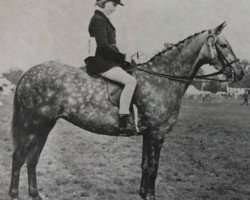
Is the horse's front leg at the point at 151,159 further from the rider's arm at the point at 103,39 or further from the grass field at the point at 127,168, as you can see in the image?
the rider's arm at the point at 103,39

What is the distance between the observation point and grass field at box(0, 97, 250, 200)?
7840 millimetres

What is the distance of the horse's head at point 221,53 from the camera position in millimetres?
7109

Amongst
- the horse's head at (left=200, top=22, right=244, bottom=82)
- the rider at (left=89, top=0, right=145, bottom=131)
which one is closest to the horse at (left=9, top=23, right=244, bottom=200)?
the horse's head at (left=200, top=22, right=244, bottom=82)

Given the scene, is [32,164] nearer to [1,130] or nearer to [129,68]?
[129,68]

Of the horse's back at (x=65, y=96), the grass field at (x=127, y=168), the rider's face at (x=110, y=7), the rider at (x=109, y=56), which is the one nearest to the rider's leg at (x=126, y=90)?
the rider at (x=109, y=56)

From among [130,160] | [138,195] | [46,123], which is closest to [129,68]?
[46,123]

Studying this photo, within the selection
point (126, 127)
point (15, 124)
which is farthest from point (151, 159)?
point (15, 124)

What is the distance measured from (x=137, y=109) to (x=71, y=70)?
4.54 ft

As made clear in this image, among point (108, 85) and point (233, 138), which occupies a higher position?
point (108, 85)

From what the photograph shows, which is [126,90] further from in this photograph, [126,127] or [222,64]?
[222,64]

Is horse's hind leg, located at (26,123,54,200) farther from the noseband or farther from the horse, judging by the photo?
the noseband

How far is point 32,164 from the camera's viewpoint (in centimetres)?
743

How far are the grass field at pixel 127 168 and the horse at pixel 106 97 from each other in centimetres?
97

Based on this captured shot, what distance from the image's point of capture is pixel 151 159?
23.5ft
